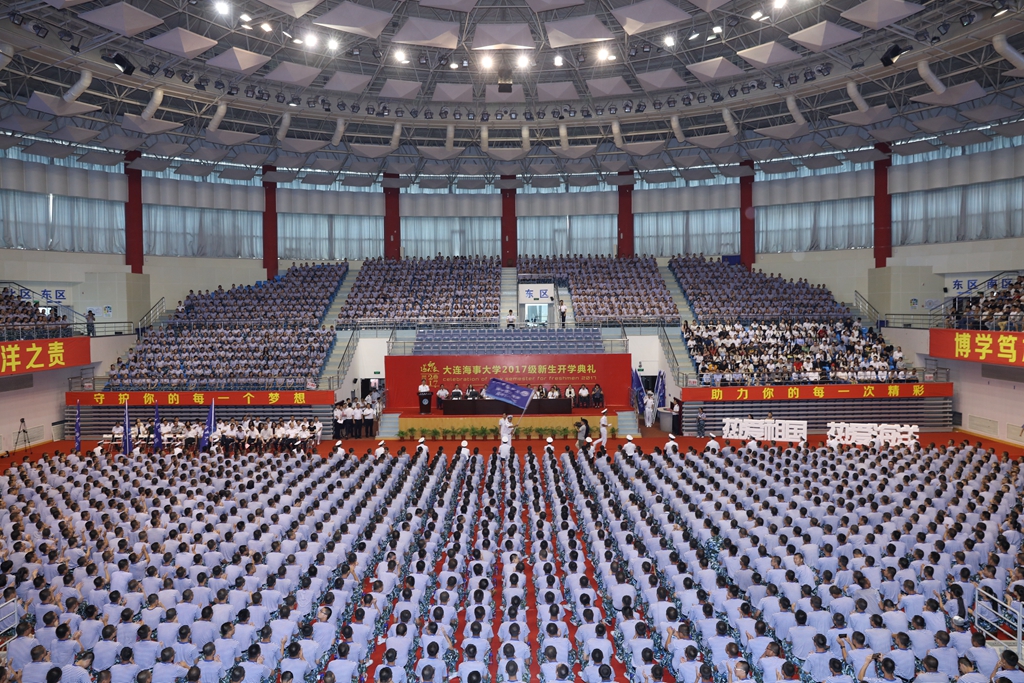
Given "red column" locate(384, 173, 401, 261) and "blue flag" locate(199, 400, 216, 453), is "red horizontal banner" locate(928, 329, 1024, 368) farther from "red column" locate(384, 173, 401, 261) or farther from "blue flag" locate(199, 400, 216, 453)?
"red column" locate(384, 173, 401, 261)

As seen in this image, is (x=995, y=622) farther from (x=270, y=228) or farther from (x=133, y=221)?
(x=270, y=228)

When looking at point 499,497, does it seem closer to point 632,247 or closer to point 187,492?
point 187,492

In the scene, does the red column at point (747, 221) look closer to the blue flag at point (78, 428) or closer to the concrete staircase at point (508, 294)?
the concrete staircase at point (508, 294)

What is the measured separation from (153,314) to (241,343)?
26.5 feet

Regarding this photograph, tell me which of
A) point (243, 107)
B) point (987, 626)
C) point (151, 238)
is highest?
point (243, 107)

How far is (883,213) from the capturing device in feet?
107

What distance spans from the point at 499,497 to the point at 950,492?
29.6ft

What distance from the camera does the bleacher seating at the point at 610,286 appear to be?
29.9m

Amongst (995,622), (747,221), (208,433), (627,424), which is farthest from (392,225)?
(995,622)

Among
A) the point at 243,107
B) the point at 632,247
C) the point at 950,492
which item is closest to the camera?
the point at 950,492

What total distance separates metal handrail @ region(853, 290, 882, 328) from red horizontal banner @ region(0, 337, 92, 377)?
32.9m

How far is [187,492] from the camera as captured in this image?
13.6 m

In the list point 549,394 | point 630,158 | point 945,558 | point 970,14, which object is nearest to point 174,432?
point 549,394

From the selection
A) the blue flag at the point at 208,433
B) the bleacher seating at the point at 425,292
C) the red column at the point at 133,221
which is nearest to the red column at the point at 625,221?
the bleacher seating at the point at 425,292
